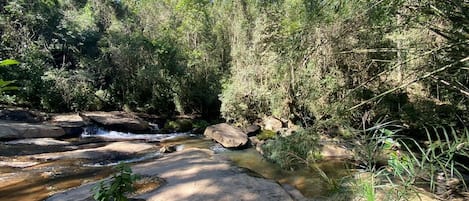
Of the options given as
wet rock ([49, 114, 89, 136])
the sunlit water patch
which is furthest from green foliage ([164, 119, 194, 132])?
wet rock ([49, 114, 89, 136])

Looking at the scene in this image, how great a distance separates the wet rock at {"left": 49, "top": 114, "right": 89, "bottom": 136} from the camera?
1247cm

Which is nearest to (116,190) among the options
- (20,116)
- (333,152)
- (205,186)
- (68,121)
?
(205,186)

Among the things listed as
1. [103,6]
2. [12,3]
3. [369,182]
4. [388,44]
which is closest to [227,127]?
[388,44]

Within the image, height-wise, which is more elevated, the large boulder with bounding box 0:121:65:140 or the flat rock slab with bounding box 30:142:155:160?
the large boulder with bounding box 0:121:65:140

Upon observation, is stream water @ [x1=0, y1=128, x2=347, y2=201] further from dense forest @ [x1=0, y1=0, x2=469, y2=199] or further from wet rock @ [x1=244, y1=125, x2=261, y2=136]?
dense forest @ [x1=0, y1=0, x2=469, y2=199]

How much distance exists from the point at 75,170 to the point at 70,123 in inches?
239

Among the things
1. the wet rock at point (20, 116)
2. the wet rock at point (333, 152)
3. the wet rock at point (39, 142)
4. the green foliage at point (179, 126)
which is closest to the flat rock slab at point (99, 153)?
the wet rock at point (39, 142)

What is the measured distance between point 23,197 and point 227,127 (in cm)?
743

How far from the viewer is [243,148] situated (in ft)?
34.3

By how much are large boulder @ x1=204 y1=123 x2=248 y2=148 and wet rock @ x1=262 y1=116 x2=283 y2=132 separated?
1683mm

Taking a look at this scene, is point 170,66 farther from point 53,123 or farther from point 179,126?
point 53,123

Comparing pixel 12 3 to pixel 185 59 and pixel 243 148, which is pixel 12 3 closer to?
pixel 185 59

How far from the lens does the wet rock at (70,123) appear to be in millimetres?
12469

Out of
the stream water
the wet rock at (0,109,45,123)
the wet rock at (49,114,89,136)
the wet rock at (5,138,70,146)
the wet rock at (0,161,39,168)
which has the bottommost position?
the stream water
